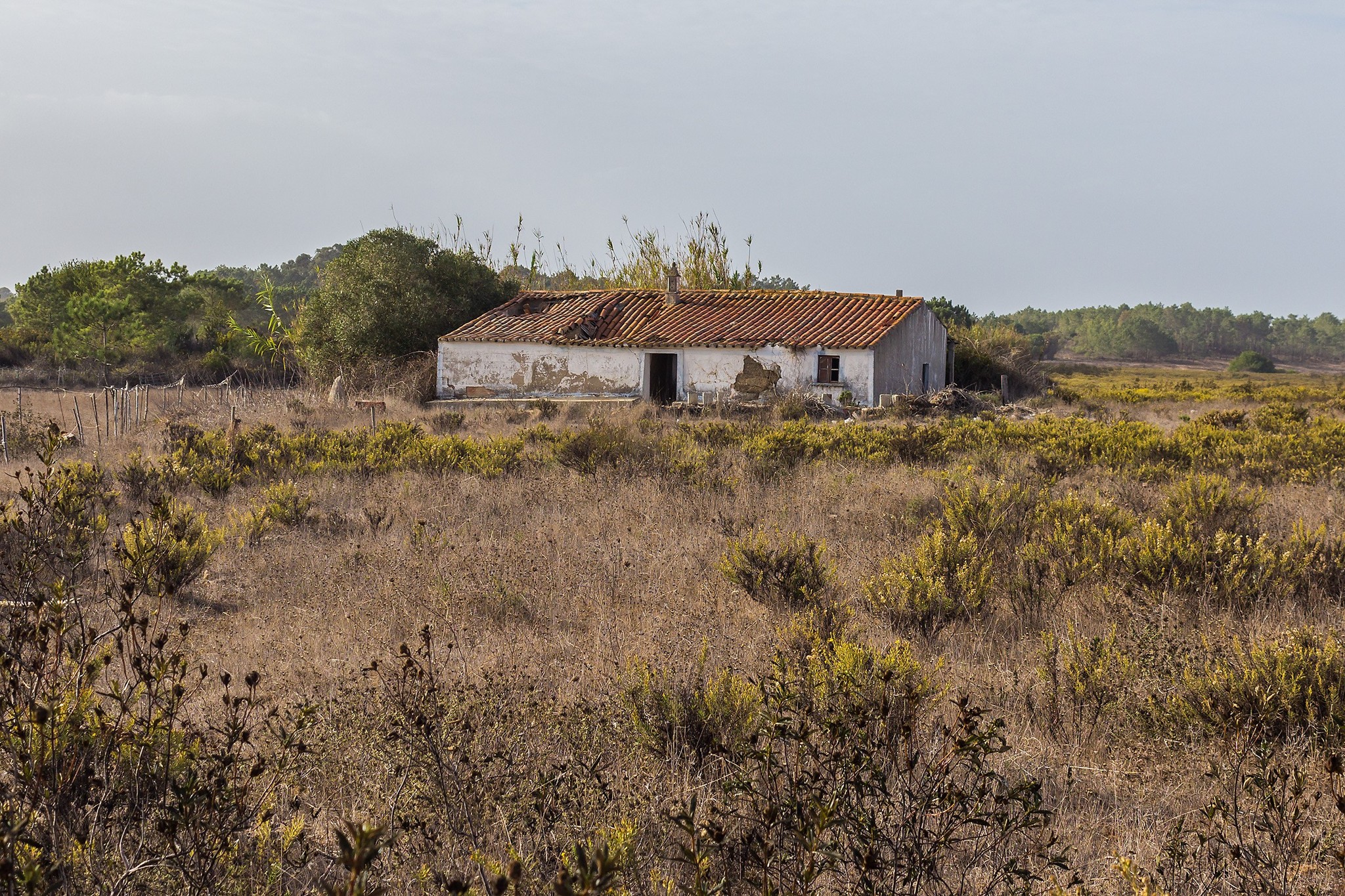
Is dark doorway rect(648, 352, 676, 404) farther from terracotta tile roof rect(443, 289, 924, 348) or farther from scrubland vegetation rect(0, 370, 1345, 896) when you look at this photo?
scrubland vegetation rect(0, 370, 1345, 896)

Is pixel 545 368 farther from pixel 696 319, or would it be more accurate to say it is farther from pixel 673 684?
pixel 673 684

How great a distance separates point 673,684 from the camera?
4160 mm

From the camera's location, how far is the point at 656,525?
827 centimetres

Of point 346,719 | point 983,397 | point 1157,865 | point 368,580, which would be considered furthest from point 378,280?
point 1157,865

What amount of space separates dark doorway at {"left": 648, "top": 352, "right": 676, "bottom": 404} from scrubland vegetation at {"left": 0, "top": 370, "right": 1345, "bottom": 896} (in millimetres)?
15303

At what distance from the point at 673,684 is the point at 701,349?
21015mm

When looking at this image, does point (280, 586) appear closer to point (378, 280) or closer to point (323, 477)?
point (323, 477)

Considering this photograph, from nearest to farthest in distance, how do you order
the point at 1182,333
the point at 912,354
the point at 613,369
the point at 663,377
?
the point at 613,369 → the point at 912,354 → the point at 663,377 → the point at 1182,333

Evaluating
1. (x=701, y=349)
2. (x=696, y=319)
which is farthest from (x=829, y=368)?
(x=696, y=319)

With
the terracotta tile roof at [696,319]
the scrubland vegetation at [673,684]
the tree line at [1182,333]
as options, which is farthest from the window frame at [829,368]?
the tree line at [1182,333]

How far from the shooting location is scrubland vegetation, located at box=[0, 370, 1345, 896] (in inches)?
109

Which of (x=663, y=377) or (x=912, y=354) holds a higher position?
(x=912, y=354)

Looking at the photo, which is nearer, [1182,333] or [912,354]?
[912,354]

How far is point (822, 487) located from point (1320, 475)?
5925 mm
